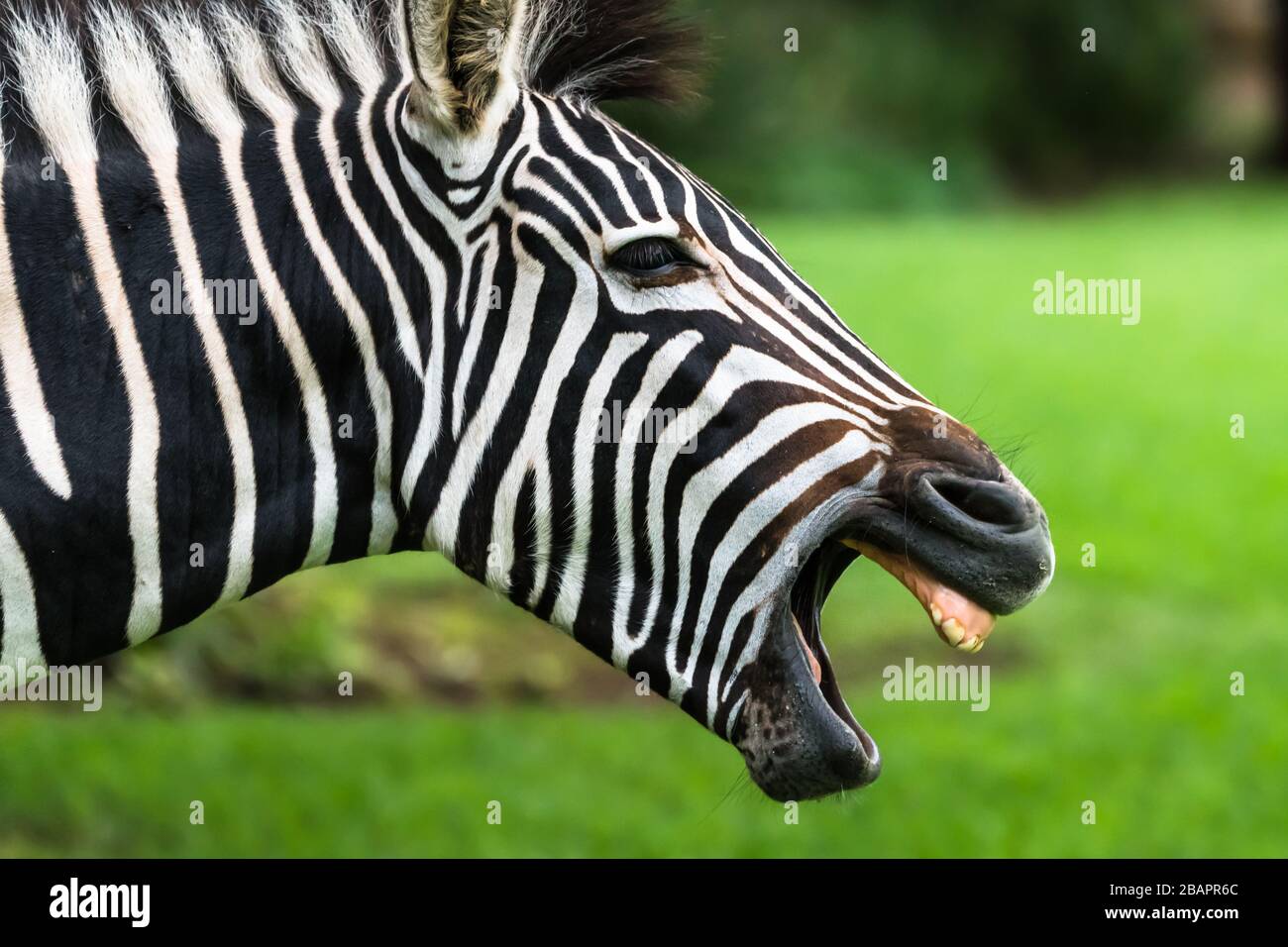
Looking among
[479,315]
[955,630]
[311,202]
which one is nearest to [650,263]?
[479,315]

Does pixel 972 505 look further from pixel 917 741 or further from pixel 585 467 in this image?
pixel 917 741

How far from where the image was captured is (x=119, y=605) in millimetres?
2875

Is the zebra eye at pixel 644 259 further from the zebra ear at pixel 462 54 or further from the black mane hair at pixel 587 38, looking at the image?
the black mane hair at pixel 587 38

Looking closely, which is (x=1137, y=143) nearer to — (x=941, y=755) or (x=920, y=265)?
(x=920, y=265)

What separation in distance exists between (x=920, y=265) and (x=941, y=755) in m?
13.8

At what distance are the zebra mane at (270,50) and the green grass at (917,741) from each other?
1.44 m

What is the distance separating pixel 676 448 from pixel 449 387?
1.69 feet

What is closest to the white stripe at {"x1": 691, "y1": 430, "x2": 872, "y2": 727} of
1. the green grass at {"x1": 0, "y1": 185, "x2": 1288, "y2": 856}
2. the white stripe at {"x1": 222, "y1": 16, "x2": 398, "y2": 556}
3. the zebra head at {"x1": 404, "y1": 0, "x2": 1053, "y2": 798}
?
the zebra head at {"x1": 404, "y1": 0, "x2": 1053, "y2": 798}

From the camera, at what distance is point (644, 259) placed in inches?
112

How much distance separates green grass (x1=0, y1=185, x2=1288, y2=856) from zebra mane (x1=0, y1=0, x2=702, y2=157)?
4.74ft

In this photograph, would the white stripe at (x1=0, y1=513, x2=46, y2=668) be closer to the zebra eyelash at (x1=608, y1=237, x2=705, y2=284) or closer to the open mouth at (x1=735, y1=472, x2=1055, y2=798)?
the zebra eyelash at (x1=608, y1=237, x2=705, y2=284)

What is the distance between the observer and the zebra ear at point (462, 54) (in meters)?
2.73

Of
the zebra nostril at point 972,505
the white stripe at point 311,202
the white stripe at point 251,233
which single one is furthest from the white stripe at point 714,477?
the white stripe at point 251,233

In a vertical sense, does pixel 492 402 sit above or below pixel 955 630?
above
